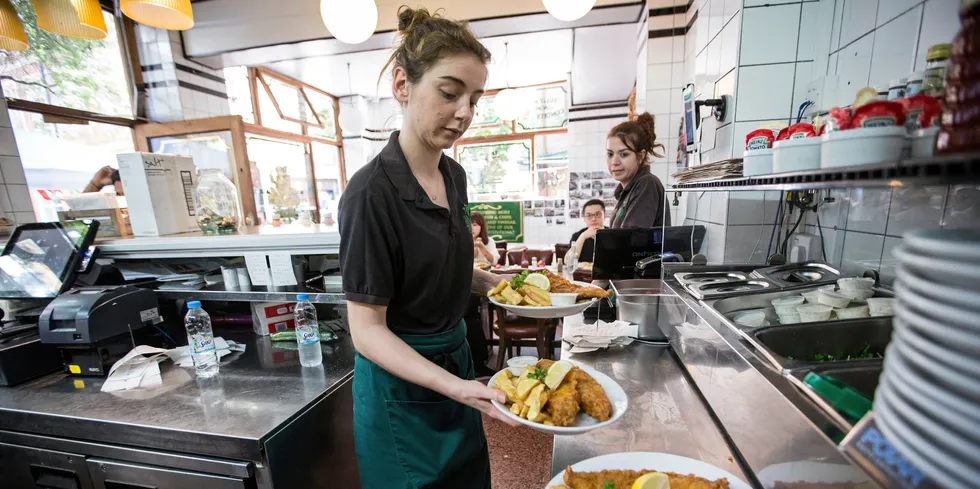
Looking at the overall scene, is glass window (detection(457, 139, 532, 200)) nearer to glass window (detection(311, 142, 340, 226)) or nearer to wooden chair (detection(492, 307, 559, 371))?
glass window (detection(311, 142, 340, 226))

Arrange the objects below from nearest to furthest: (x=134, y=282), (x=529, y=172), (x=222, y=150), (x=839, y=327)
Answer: (x=839, y=327) → (x=134, y=282) → (x=222, y=150) → (x=529, y=172)

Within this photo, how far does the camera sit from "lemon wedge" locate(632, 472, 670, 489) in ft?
2.67

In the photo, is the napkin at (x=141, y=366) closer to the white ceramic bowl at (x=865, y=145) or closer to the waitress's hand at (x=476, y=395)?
the waitress's hand at (x=476, y=395)

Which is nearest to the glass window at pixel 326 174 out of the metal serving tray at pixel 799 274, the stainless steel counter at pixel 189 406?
the stainless steel counter at pixel 189 406

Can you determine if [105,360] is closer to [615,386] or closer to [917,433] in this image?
[615,386]

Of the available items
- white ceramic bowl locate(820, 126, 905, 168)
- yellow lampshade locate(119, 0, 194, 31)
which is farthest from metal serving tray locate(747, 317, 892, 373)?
yellow lampshade locate(119, 0, 194, 31)

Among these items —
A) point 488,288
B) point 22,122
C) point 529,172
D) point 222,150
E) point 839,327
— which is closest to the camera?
point 839,327

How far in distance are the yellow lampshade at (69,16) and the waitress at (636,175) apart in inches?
150

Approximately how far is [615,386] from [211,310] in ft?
8.60

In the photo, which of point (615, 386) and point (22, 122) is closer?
point (615, 386)

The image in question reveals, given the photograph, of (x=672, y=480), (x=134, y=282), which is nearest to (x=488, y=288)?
(x=672, y=480)

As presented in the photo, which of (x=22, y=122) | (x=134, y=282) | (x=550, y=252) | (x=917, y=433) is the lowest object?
(x=550, y=252)

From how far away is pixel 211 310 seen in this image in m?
2.44

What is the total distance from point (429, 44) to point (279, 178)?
5224 millimetres
